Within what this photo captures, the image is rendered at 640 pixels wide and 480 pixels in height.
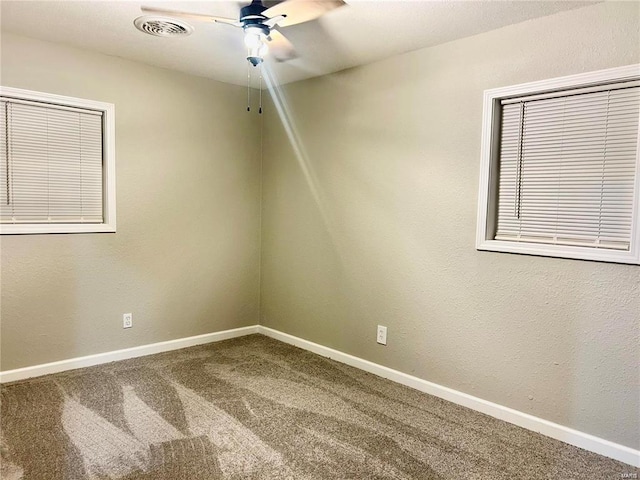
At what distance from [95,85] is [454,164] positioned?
2.65 metres

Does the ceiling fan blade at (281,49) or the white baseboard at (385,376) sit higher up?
the ceiling fan blade at (281,49)

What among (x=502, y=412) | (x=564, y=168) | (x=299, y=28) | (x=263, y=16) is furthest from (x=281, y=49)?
(x=502, y=412)

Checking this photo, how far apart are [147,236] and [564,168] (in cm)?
303

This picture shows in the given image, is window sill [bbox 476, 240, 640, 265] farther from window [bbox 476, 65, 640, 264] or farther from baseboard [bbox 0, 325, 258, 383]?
baseboard [bbox 0, 325, 258, 383]

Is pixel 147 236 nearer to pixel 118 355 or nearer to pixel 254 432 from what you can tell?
pixel 118 355

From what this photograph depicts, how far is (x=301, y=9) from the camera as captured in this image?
2094mm

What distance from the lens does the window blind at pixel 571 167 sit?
7.42 feet

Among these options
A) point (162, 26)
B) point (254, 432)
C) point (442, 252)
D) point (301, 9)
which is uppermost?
point (162, 26)

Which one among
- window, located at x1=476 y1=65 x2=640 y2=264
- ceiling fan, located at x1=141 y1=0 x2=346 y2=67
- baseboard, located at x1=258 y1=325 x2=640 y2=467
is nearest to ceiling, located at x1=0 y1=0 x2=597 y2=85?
ceiling fan, located at x1=141 y1=0 x2=346 y2=67

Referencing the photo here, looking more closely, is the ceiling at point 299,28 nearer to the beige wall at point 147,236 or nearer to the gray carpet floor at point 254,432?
the beige wall at point 147,236

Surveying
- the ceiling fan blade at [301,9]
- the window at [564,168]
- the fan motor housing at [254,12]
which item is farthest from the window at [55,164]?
the window at [564,168]

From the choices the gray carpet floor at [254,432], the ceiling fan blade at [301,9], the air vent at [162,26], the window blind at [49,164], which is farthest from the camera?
Answer: the window blind at [49,164]

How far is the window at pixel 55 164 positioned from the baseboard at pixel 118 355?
97cm

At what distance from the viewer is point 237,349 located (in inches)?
153
